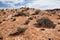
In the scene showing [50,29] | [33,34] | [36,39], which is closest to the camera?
[36,39]

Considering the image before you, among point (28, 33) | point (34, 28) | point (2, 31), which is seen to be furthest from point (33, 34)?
point (2, 31)

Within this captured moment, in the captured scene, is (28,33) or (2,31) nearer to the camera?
(28,33)

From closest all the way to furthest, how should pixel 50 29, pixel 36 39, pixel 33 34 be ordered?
1. pixel 36 39
2. pixel 33 34
3. pixel 50 29

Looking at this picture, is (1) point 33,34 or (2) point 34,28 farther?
(2) point 34,28

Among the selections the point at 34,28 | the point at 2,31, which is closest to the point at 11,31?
the point at 2,31

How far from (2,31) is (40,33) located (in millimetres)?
6049

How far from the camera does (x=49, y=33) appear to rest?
24969 millimetres

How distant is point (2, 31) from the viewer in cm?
2753

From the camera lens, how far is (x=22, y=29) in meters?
25.9

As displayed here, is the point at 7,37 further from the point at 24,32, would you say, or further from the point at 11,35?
the point at 24,32

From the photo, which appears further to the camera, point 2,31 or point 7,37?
point 2,31

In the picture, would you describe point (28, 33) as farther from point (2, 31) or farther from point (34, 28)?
point (2, 31)

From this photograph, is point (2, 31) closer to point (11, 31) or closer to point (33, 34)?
point (11, 31)

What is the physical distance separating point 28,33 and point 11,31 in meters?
3.08
